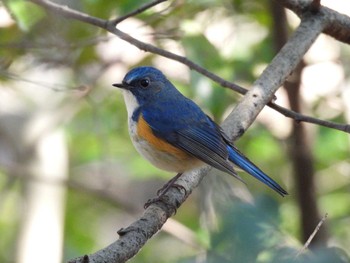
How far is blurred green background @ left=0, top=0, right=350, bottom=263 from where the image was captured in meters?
4.52

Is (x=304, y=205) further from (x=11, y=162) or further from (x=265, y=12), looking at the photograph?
(x=11, y=162)

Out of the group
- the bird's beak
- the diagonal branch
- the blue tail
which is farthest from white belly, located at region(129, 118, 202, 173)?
the diagonal branch

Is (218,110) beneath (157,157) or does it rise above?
above

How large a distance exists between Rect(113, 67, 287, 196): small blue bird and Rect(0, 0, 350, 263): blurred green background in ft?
0.67

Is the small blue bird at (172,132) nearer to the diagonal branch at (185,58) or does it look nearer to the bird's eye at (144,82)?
the bird's eye at (144,82)

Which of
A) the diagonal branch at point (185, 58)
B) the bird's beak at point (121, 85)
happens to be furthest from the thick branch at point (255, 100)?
the bird's beak at point (121, 85)

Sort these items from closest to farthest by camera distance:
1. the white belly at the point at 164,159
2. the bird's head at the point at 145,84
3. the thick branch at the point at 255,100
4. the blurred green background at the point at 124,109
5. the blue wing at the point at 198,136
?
the thick branch at the point at 255,100 < the blue wing at the point at 198,136 < the white belly at the point at 164,159 < the bird's head at the point at 145,84 < the blurred green background at the point at 124,109

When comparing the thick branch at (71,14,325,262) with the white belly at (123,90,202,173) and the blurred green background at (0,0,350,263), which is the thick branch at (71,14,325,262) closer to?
the white belly at (123,90,202,173)

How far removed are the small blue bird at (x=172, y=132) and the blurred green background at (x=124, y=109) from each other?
20cm

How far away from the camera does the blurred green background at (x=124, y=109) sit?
4520 mm

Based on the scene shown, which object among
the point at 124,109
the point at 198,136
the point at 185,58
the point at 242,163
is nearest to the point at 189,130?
the point at 198,136

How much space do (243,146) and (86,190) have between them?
124 cm

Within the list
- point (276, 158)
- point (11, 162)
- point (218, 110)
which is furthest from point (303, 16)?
point (11, 162)

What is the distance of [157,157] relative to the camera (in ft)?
12.6
